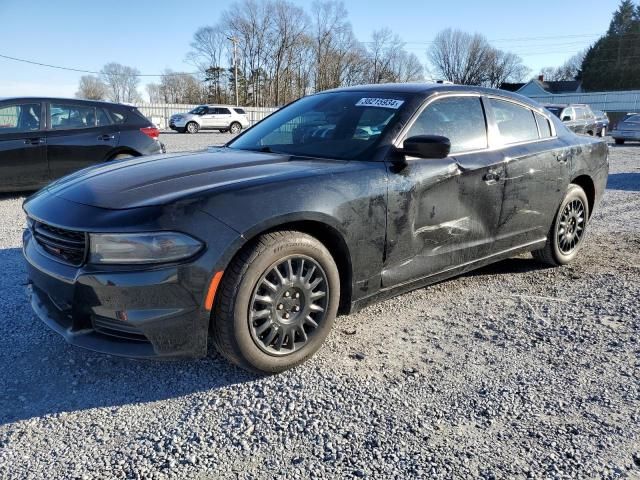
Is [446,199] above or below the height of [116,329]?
above

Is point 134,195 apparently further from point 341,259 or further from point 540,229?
point 540,229

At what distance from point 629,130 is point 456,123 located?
22700 millimetres

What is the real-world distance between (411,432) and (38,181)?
281 inches

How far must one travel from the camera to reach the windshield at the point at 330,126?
3367 mm

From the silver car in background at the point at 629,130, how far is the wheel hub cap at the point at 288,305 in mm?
23841

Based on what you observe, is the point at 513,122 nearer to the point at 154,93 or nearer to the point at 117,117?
the point at 117,117

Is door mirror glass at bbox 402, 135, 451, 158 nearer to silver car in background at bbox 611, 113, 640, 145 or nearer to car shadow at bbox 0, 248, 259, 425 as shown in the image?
car shadow at bbox 0, 248, 259, 425

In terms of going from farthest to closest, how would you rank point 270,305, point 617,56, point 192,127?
1. point 617,56
2. point 192,127
3. point 270,305

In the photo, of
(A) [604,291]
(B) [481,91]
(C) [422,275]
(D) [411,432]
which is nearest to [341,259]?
(C) [422,275]

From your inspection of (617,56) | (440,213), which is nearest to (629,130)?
(440,213)

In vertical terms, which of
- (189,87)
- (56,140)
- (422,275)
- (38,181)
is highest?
(189,87)

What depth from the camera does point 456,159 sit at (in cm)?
352

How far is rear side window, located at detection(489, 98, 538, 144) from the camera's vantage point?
405 centimetres

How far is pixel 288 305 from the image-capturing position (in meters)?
2.74
